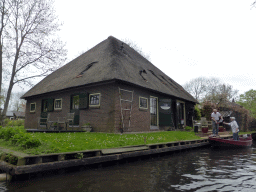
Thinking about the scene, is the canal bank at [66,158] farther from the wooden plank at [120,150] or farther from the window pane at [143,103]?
the window pane at [143,103]

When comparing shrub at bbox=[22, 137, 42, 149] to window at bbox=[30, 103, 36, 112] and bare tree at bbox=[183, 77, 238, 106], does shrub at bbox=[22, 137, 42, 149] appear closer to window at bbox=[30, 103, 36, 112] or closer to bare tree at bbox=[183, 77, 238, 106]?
window at bbox=[30, 103, 36, 112]

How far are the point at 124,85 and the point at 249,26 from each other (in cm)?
751

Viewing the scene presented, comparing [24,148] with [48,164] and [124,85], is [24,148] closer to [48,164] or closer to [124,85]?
[48,164]

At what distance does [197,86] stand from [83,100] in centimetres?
3485

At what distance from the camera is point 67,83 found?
13891 mm

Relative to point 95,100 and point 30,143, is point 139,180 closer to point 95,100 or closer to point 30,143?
point 30,143

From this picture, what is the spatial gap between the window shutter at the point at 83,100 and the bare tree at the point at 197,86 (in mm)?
Answer: 33336

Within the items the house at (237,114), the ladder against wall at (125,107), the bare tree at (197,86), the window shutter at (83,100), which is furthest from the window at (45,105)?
the bare tree at (197,86)

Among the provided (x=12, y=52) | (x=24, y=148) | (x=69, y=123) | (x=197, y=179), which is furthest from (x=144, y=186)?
(x=12, y=52)

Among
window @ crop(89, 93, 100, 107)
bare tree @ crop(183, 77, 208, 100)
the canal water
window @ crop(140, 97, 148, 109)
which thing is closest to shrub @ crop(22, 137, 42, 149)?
the canal water

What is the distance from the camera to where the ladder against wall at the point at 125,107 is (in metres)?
11.5

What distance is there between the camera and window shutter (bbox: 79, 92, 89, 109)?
12461mm

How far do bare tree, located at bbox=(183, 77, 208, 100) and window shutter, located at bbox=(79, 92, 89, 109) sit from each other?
33336 millimetres

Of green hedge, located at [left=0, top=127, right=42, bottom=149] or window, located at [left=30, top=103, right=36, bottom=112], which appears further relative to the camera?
window, located at [left=30, top=103, right=36, bottom=112]
